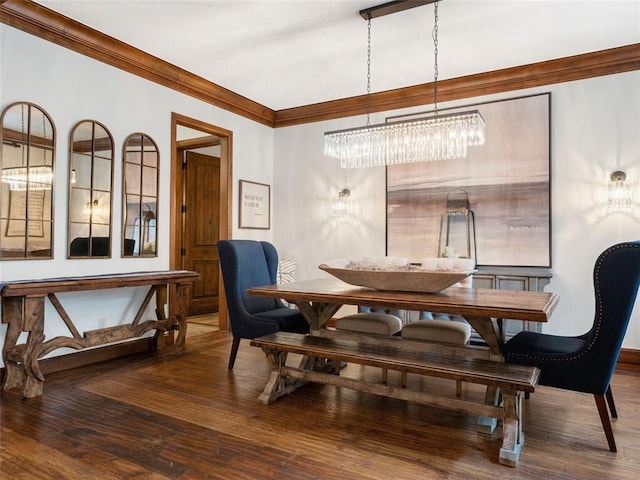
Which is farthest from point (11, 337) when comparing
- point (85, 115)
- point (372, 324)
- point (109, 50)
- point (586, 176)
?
point (586, 176)

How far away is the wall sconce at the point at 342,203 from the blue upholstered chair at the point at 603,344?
3.20m

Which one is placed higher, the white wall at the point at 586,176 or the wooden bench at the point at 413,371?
the white wall at the point at 586,176

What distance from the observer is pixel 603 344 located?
210cm

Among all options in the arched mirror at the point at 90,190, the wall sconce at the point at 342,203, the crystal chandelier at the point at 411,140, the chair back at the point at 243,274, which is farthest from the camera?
the wall sconce at the point at 342,203

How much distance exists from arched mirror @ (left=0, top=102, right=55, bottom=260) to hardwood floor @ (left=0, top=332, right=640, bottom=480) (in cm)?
102

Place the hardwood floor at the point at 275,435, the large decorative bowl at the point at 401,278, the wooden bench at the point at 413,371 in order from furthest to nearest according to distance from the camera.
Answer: the large decorative bowl at the point at 401,278
the wooden bench at the point at 413,371
the hardwood floor at the point at 275,435

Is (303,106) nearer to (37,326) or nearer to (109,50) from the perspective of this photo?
(109,50)

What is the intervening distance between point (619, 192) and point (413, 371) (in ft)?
9.52

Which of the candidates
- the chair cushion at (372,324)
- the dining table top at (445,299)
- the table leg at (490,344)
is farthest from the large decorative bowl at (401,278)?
the chair cushion at (372,324)

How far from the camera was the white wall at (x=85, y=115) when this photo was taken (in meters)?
3.14

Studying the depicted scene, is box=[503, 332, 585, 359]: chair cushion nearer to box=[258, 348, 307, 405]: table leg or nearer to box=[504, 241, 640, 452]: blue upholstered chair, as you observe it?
box=[504, 241, 640, 452]: blue upholstered chair

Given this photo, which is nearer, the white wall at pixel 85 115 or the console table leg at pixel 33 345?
the console table leg at pixel 33 345

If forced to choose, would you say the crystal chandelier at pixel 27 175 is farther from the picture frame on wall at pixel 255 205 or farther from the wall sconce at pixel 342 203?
the wall sconce at pixel 342 203

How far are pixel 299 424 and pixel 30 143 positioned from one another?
2793 millimetres
